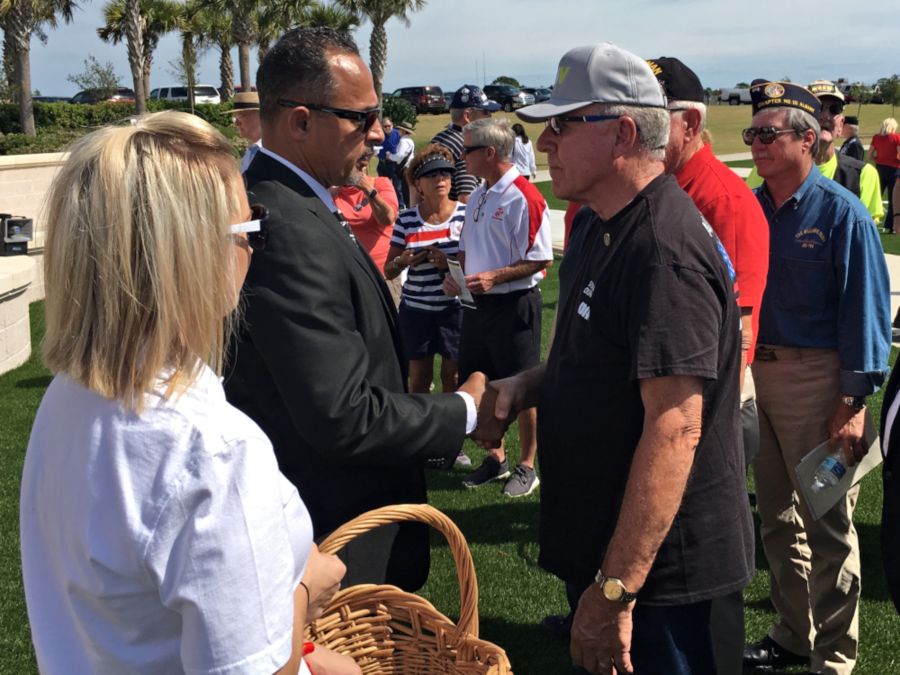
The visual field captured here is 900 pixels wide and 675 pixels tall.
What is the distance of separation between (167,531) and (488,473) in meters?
4.95

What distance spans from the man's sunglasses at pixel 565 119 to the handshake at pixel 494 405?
2.66 feet

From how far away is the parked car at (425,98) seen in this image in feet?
171

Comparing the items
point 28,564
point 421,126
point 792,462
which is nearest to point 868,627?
point 792,462

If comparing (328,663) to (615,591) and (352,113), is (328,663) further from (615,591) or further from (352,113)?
(352,113)

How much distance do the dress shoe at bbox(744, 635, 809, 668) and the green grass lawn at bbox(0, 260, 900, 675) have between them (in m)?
0.18

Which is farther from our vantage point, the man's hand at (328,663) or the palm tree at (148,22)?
the palm tree at (148,22)

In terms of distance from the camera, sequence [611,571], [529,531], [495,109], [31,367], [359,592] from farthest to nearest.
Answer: [495,109] → [31,367] → [529,531] → [359,592] → [611,571]

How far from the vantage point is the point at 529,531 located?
5.48m

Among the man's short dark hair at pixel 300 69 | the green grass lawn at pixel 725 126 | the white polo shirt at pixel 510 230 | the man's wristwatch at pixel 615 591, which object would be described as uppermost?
the green grass lawn at pixel 725 126

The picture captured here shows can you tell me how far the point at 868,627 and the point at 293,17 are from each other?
46.7 meters

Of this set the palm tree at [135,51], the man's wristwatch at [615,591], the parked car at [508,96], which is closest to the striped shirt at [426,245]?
the man's wristwatch at [615,591]

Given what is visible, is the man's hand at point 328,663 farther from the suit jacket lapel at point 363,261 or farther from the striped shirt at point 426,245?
the striped shirt at point 426,245

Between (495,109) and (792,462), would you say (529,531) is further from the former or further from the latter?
(495,109)

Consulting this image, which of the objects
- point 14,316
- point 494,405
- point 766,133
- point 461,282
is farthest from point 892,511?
point 14,316
